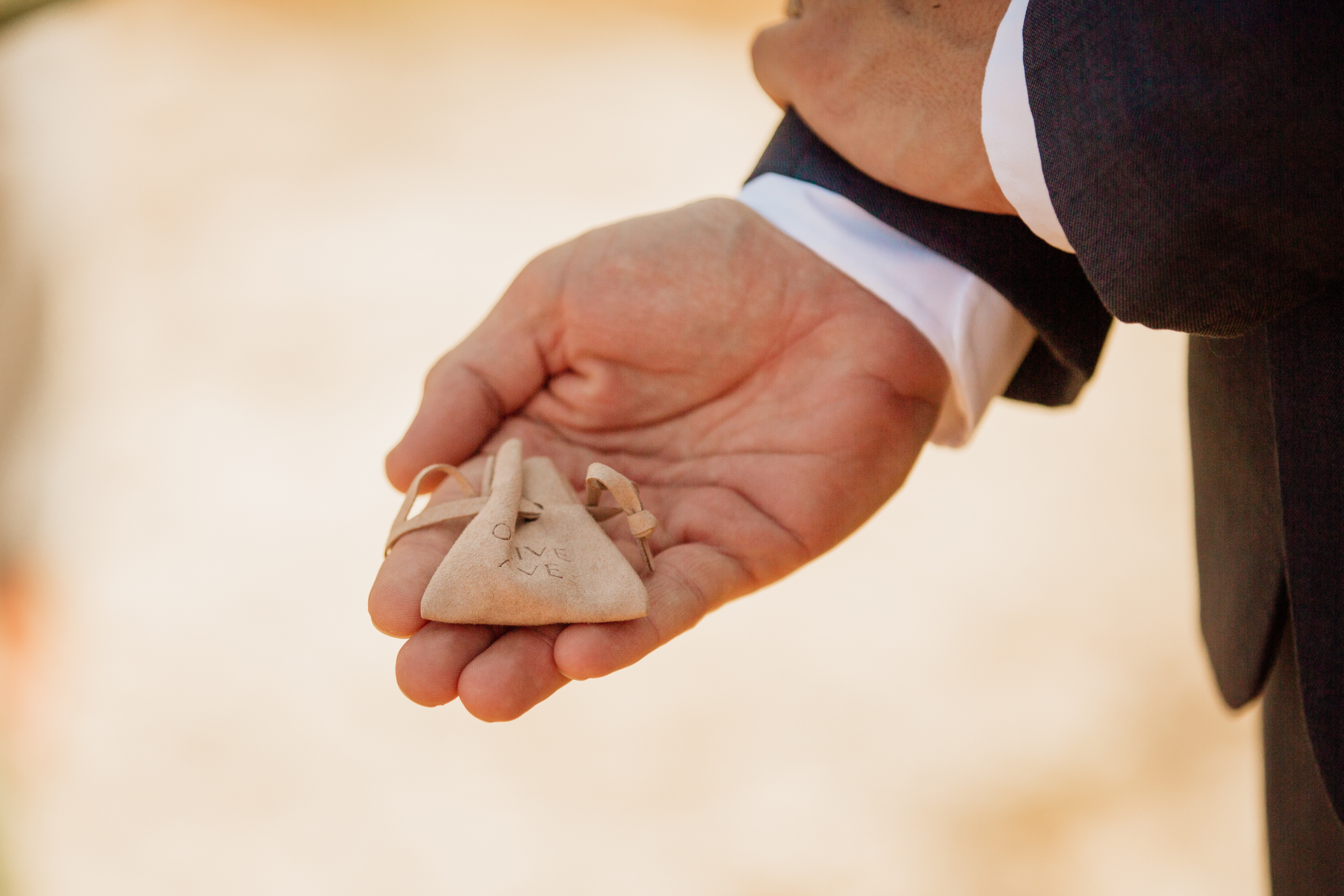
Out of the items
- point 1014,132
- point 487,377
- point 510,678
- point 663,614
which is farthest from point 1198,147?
point 487,377

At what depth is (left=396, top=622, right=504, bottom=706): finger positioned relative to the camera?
3.25 feet

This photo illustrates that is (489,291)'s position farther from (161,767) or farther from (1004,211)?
(1004,211)

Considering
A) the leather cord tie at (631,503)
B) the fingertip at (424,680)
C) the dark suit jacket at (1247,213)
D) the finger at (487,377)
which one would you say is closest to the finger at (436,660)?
the fingertip at (424,680)

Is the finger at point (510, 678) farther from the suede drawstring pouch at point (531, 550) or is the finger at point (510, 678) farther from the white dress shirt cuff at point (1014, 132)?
the white dress shirt cuff at point (1014, 132)

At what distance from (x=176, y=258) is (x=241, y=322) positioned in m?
0.48

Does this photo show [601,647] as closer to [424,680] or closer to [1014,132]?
[424,680]

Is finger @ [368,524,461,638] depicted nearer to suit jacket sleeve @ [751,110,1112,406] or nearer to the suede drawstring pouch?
the suede drawstring pouch

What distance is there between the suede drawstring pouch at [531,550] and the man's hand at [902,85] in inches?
20.0

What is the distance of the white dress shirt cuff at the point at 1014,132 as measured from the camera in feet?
3.30

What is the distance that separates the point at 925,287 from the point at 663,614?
58 cm

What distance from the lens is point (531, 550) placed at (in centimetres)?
112

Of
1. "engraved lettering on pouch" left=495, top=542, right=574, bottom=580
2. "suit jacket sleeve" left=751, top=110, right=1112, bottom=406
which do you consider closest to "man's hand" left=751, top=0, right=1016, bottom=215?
"suit jacket sleeve" left=751, top=110, right=1112, bottom=406

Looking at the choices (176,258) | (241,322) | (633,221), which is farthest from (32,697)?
(633,221)

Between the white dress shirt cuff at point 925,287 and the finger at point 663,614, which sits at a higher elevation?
the white dress shirt cuff at point 925,287
